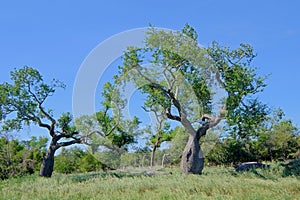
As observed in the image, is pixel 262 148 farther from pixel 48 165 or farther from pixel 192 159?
pixel 48 165

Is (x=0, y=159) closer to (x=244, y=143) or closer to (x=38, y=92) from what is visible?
(x=38, y=92)

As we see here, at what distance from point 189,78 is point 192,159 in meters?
3.44

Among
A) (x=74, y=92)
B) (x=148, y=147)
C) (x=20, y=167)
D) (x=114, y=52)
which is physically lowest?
(x=20, y=167)

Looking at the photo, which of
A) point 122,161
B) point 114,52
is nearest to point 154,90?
point 114,52

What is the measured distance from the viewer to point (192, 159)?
11867 millimetres

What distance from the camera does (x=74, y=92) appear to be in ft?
41.8

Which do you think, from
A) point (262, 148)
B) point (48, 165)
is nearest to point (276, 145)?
point (262, 148)

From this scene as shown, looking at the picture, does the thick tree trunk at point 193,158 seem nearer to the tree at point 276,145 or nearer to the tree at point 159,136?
the tree at point 159,136

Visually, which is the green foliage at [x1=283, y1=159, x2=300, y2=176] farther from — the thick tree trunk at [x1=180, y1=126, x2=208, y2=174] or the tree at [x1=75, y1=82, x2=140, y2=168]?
the tree at [x1=75, y1=82, x2=140, y2=168]

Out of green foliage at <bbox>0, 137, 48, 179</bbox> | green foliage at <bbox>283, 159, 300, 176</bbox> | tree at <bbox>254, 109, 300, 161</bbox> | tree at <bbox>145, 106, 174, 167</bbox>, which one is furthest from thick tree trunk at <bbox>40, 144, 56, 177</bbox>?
tree at <bbox>254, 109, 300, 161</bbox>

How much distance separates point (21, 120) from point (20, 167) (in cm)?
624

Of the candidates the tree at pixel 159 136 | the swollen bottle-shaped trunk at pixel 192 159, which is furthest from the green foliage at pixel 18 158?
the swollen bottle-shaped trunk at pixel 192 159

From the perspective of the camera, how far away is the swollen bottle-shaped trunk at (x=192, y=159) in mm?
11820

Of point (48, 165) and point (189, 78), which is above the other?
point (189, 78)
